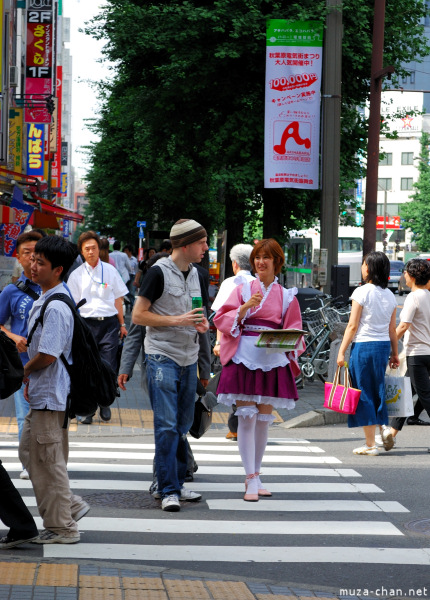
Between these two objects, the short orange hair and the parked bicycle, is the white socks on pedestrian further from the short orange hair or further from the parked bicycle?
the parked bicycle

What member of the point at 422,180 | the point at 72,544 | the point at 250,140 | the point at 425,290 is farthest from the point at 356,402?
the point at 422,180

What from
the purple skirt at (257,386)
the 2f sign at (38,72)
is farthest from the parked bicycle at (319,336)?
the 2f sign at (38,72)

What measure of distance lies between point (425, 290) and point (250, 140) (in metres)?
10.4

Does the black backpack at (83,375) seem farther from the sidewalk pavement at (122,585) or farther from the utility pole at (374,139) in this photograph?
the utility pole at (374,139)

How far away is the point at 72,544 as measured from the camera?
5941mm

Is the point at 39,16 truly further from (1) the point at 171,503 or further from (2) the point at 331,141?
(1) the point at 171,503

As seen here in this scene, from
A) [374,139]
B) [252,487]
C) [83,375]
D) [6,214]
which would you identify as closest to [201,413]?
[252,487]

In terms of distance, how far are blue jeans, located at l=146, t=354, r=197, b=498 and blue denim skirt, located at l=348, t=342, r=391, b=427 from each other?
2681mm

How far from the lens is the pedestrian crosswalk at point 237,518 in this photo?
590cm

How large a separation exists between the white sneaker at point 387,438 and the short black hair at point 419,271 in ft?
5.07

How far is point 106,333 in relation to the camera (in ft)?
36.4

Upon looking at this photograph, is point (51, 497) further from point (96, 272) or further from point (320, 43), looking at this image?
point (320, 43)

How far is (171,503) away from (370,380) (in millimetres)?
3010

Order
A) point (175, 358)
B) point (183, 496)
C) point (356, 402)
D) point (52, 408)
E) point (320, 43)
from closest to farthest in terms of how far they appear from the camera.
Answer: point (52, 408), point (175, 358), point (183, 496), point (356, 402), point (320, 43)
